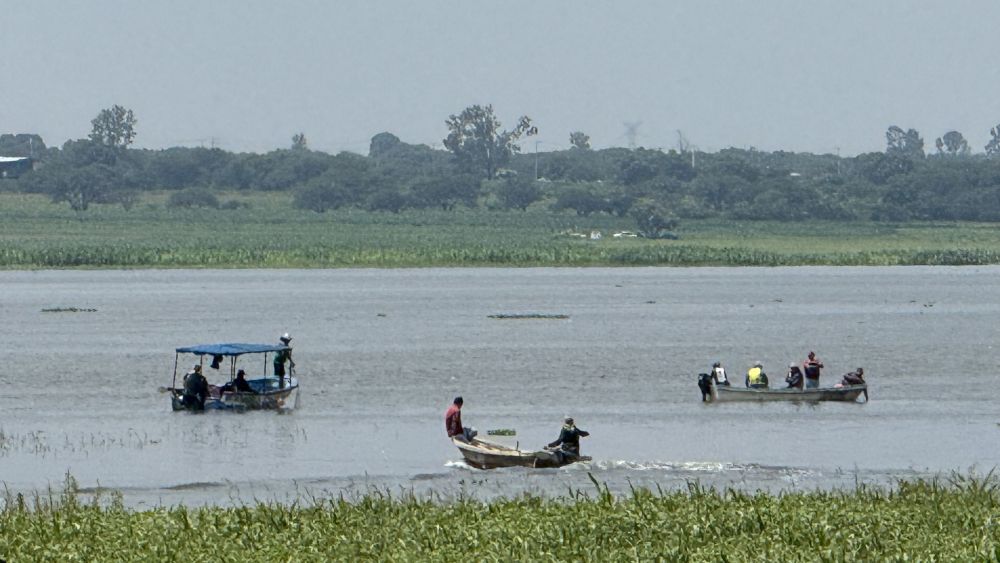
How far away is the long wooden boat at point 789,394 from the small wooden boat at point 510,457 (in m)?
15.9

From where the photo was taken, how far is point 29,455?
46.9 m

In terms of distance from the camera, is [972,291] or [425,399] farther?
[972,291]

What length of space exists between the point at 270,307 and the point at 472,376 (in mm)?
55602

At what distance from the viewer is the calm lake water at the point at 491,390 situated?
43.1 m

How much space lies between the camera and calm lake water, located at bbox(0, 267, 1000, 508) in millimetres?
43125

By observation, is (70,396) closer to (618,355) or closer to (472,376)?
(472,376)

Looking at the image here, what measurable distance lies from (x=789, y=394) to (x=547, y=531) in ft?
103

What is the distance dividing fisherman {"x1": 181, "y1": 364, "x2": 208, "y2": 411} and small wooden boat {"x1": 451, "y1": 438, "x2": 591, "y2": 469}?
1539 cm

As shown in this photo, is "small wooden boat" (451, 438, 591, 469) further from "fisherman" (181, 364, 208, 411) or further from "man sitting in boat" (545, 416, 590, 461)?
"fisherman" (181, 364, 208, 411)

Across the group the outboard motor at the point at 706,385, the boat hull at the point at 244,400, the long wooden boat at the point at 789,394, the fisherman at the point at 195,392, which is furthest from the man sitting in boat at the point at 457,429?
the outboard motor at the point at 706,385

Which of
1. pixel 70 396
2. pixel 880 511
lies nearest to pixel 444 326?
pixel 70 396

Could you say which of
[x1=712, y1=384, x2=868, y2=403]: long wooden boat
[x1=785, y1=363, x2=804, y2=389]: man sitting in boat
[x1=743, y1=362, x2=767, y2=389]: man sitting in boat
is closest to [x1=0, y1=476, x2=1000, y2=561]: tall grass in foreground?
[x1=712, y1=384, x2=868, y2=403]: long wooden boat

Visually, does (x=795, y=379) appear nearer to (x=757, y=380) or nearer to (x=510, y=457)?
(x=757, y=380)

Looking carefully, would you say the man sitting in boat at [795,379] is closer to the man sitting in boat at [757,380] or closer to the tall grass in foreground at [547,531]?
the man sitting in boat at [757,380]
